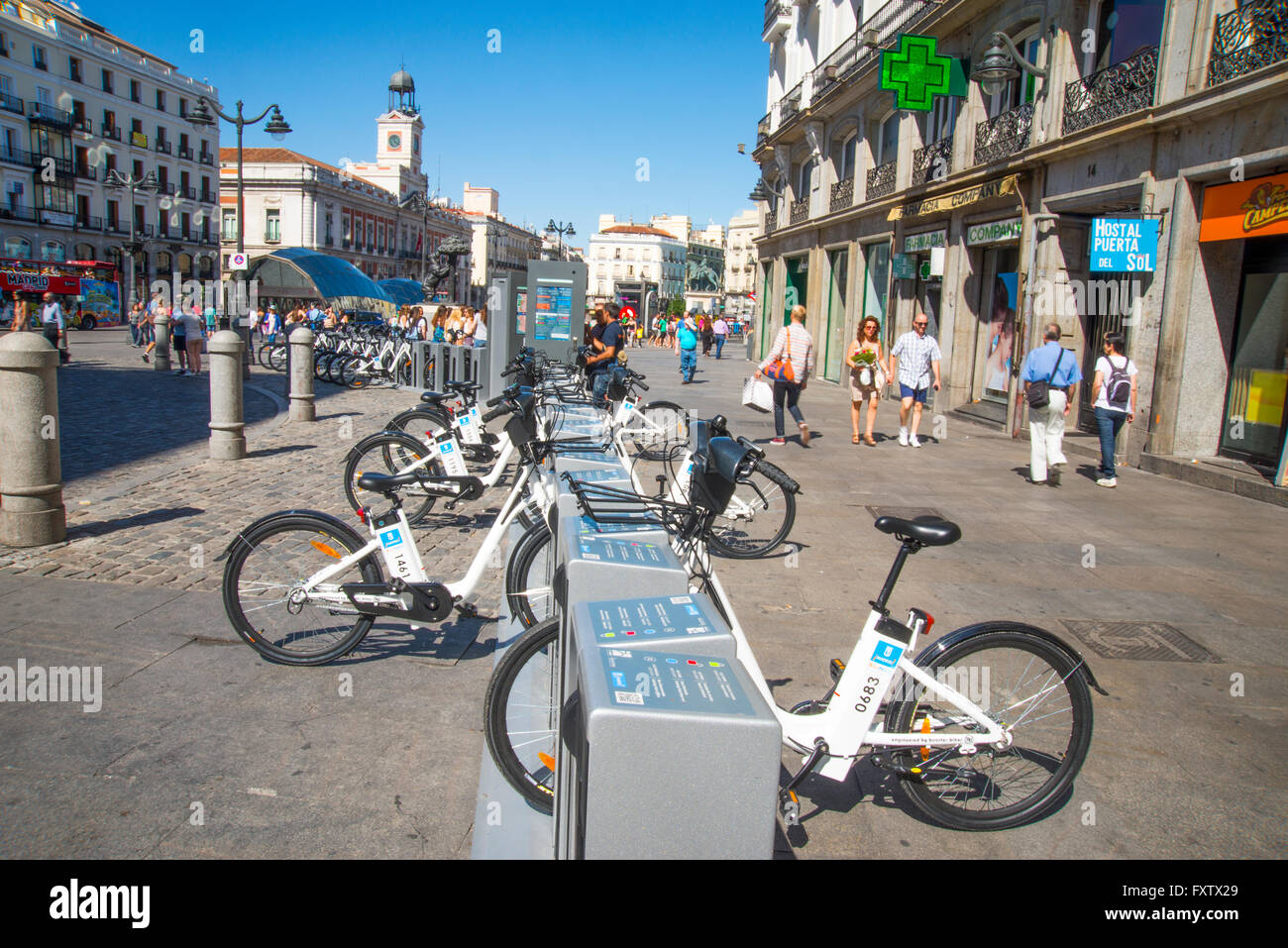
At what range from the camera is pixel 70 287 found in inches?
1743

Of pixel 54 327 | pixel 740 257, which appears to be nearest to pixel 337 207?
pixel 54 327

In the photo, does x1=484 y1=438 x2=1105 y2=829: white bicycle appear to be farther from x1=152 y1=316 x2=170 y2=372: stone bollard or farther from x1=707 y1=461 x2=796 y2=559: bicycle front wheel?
x1=152 y1=316 x2=170 y2=372: stone bollard

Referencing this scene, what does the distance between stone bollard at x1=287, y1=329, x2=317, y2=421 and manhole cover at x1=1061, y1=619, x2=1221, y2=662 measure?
10.8 m

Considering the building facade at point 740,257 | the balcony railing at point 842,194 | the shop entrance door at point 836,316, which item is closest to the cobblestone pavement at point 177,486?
the shop entrance door at point 836,316

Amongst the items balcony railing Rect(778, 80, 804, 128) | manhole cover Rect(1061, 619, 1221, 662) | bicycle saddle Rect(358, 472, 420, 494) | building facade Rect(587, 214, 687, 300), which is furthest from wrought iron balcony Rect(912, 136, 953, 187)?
building facade Rect(587, 214, 687, 300)

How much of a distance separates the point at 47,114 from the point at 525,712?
7218cm

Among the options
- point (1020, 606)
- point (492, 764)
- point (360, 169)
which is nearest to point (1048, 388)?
point (1020, 606)

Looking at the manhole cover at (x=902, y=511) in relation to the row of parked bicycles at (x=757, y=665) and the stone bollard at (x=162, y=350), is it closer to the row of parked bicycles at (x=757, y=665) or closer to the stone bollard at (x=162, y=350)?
the row of parked bicycles at (x=757, y=665)

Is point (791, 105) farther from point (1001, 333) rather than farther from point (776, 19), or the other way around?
point (1001, 333)

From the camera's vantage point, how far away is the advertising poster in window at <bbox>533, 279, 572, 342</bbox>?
17.7m

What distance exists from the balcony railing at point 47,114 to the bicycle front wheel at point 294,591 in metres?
68.5

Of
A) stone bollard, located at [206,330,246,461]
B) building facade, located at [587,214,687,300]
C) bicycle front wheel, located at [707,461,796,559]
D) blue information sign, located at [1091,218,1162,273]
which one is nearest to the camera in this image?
bicycle front wheel, located at [707,461,796,559]

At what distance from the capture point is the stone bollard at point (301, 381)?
1316 cm
